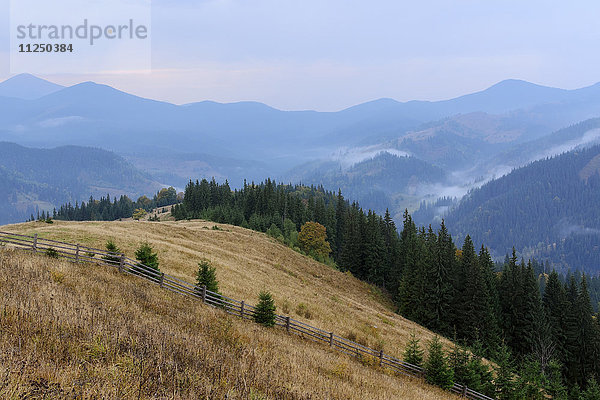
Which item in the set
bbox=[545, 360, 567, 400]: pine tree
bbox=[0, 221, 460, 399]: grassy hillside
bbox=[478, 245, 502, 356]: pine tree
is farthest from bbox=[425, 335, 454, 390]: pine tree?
bbox=[478, 245, 502, 356]: pine tree

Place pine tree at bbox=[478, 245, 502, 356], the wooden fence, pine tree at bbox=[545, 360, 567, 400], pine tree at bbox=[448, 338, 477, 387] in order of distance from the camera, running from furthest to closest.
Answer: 1. pine tree at bbox=[478, 245, 502, 356]
2. pine tree at bbox=[545, 360, 567, 400]
3. pine tree at bbox=[448, 338, 477, 387]
4. the wooden fence

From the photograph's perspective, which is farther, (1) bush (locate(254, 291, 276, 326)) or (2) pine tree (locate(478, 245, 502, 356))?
(2) pine tree (locate(478, 245, 502, 356))

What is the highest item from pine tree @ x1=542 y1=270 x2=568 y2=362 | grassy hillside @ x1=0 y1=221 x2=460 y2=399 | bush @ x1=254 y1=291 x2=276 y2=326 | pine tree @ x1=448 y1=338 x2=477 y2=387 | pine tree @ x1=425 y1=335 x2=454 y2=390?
grassy hillside @ x1=0 y1=221 x2=460 y2=399

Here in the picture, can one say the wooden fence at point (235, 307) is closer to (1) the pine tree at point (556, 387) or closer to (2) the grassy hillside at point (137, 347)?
(2) the grassy hillside at point (137, 347)

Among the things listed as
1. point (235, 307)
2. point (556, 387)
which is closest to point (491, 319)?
point (556, 387)

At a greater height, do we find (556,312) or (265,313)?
(265,313)

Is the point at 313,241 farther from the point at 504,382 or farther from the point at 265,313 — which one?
the point at 265,313

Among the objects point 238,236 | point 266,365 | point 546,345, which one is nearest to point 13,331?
point 266,365

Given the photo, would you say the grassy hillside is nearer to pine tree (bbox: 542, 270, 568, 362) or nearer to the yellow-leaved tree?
pine tree (bbox: 542, 270, 568, 362)

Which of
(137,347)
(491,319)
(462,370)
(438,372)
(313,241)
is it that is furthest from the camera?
(313,241)

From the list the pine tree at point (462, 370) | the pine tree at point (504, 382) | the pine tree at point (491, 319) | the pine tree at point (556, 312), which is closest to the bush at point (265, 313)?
the pine tree at point (462, 370)

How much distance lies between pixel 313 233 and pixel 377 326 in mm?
45353

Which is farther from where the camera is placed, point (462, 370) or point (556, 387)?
point (556, 387)

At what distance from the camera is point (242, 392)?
348 inches
